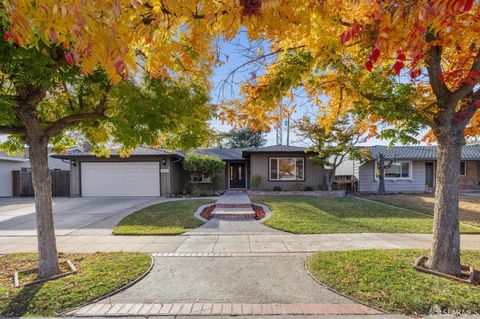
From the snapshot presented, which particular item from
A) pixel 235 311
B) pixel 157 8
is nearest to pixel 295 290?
pixel 235 311

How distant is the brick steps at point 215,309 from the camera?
3451mm

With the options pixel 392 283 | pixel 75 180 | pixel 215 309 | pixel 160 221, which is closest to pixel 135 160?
pixel 75 180

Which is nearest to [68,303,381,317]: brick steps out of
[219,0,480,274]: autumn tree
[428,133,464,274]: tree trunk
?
[428,133,464,274]: tree trunk

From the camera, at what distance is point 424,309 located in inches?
136

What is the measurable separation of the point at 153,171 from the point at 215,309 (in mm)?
14524

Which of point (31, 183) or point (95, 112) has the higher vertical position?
point (95, 112)

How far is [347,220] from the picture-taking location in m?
9.20

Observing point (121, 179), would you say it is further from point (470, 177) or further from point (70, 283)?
point (470, 177)

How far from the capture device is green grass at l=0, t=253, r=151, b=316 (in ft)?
11.7

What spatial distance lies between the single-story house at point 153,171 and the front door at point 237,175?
3632 millimetres

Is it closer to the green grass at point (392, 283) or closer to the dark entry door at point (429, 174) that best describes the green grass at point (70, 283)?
the green grass at point (392, 283)

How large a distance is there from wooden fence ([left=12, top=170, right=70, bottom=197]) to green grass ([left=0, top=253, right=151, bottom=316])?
14.3m

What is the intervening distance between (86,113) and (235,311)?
13.8 ft

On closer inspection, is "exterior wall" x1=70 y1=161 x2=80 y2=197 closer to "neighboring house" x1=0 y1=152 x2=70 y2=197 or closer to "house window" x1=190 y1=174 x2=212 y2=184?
"neighboring house" x1=0 y1=152 x2=70 y2=197
